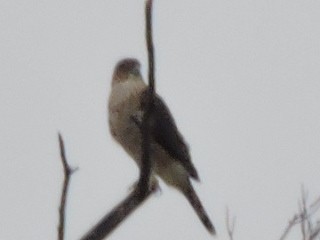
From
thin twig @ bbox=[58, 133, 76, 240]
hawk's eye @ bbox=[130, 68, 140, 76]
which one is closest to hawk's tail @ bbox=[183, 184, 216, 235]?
hawk's eye @ bbox=[130, 68, 140, 76]

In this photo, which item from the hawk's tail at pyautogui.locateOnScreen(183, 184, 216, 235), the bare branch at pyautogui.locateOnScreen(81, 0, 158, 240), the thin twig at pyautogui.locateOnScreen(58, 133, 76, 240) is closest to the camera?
the thin twig at pyautogui.locateOnScreen(58, 133, 76, 240)

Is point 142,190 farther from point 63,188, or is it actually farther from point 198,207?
point 198,207

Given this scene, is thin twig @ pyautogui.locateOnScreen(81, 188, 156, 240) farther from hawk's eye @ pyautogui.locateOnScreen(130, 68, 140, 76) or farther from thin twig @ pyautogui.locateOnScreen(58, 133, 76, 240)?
hawk's eye @ pyautogui.locateOnScreen(130, 68, 140, 76)

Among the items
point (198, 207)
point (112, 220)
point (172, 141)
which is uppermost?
point (112, 220)

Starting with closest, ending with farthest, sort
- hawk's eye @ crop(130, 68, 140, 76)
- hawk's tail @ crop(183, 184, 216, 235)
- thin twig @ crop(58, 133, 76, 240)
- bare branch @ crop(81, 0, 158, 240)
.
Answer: thin twig @ crop(58, 133, 76, 240), bare branch @ crop(81, 0, 158, 240), hawk's tail @ crop(183, 184, 216, 235), hawk's eye @ crop(130, 68, 140, 76)

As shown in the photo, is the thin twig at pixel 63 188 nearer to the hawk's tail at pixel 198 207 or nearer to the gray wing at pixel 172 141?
the gray wing at pixel 172 141

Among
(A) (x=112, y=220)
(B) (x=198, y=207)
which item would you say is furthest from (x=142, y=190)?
(B) (x=198, y=207)

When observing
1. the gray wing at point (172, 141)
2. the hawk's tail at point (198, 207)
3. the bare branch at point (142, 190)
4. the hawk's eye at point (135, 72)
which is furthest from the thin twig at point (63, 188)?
the hawk's eye at point (135, 72)

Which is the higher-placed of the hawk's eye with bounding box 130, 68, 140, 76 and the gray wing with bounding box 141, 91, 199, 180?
the hawk's eye with bounding box 130, 68, 140, 76

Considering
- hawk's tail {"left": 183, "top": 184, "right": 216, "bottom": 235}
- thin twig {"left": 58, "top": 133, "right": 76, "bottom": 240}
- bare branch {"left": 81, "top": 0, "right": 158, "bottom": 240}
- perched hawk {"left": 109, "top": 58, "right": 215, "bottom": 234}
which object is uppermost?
thin twig {"left": 58, "top": 133, "right": 76, "bottom": 240}
